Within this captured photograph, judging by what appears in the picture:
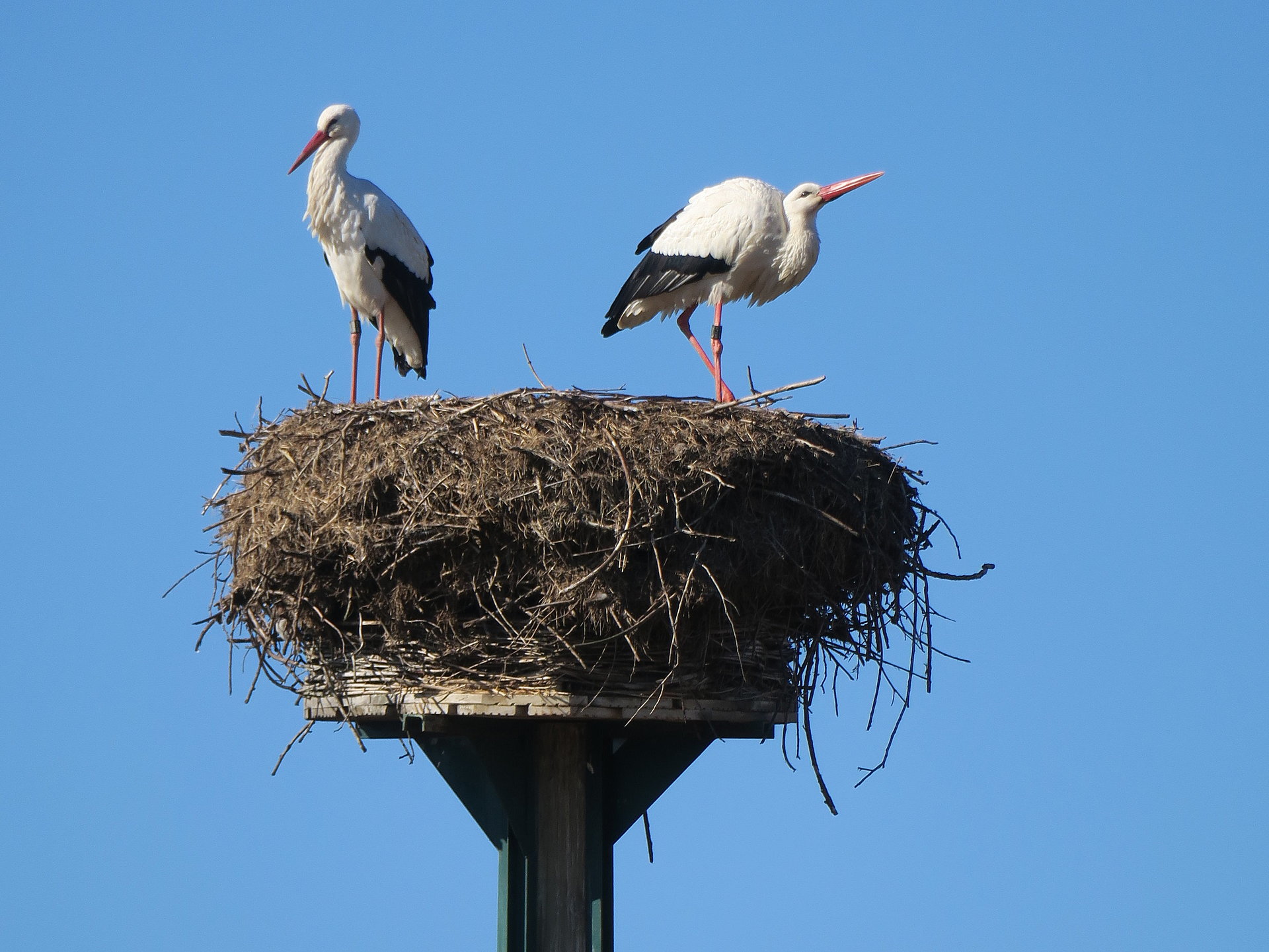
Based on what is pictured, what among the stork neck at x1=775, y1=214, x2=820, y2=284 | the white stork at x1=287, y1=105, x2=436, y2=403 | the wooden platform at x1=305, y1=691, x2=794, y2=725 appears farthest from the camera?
the white stork at x1=287, y1=105, x2=436, y2=403

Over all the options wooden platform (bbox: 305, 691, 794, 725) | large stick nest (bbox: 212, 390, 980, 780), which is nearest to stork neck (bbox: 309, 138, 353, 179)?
large stick nest (bbox: 212, 390, 980, 780)

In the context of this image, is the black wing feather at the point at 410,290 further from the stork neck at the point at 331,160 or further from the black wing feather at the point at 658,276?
the black wing feather at the point at 658,276

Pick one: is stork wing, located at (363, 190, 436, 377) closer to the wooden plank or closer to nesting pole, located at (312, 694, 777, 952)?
nesting pole, located at (312, 694, 777, 952)

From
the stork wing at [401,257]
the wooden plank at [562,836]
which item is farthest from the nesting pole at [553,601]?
the stork wing at [401,257]

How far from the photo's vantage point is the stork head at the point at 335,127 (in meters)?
9.08

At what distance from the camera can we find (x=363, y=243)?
8.82m

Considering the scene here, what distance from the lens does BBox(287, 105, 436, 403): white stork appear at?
884 cm

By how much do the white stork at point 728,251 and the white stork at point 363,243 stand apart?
123cm

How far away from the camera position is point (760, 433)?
5.73 m

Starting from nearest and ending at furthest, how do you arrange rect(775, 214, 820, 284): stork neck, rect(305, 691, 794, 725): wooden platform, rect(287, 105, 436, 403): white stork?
rect(305, 691, 794, 725): wooden platform → rect(775, 214, 820, 284): stork neck → rect(287, 105, 436, 403): white stork

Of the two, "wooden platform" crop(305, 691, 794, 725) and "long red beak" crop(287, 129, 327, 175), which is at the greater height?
"long red beak" crop(287, 129, 327, 175)

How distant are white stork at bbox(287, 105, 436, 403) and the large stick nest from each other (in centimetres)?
309

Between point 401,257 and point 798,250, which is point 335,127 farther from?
point 798,250

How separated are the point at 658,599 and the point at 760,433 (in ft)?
2.66
